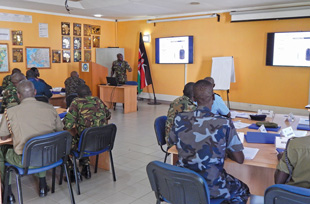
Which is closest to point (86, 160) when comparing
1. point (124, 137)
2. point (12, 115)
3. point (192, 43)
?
point (12, 115)

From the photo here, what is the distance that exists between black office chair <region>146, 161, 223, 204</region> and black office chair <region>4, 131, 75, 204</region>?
1191mm

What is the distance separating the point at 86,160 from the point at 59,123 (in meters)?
0.94

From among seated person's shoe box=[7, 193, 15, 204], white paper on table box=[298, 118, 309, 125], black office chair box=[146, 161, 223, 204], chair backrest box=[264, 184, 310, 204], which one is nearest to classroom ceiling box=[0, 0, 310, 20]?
white paper on table box=[298, 118, 309, 125]

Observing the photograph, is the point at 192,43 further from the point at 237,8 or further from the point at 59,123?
the point at 59,123

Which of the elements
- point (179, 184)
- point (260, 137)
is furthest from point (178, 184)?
point (260, 137)

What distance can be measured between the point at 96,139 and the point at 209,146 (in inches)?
68.9

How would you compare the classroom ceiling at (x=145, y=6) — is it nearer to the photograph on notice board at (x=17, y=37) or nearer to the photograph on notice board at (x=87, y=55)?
the photograph on notice board at (x=17, y=37)

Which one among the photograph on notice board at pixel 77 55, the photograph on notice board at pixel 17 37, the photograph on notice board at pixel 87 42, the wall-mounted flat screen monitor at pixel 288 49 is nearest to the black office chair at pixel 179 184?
the wall-mounted flat screen monitor at pixel 288 49

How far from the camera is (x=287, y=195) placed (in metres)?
1.62

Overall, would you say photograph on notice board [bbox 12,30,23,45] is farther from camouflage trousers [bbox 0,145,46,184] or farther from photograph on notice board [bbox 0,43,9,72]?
camouflage trousers [bbox 0,145,46,184]

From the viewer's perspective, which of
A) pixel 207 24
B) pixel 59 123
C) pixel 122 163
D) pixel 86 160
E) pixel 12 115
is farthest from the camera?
pixel 207 24

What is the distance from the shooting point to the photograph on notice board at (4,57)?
8301 millimetres

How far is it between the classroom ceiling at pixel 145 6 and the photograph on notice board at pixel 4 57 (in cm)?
107

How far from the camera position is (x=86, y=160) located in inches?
156
